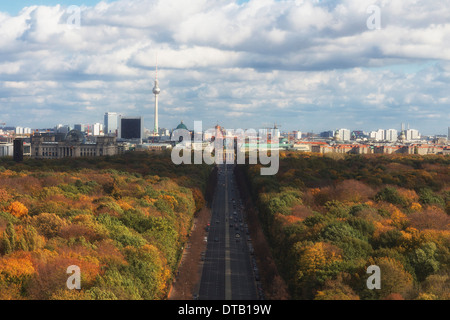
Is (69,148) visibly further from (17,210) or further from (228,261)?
(17,210)

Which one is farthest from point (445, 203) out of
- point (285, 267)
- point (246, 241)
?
point (285, 267)

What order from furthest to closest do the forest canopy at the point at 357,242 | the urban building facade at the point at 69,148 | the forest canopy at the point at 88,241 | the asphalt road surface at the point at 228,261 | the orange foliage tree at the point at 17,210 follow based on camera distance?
the urban building facade at the point at 69,148 < the orange foliage tree at the point at 17,210 < the asphalt road surface at the point at 228,261 < the forest canopy at the point at 357,242 < the forest canopy at the point at 88,241

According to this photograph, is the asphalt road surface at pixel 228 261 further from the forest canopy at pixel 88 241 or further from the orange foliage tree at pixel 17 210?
the orange foliage tree at pixel 17 210

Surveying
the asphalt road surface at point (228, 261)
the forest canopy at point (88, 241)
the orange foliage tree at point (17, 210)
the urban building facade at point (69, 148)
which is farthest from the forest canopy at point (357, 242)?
the urban building facade at point (69, 148)

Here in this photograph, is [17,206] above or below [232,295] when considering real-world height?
above

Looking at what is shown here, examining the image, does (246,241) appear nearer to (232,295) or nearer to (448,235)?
(232,295)

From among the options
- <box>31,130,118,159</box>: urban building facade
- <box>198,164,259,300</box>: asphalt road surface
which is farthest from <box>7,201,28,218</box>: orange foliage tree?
<box>31,130,118,159</box>: urban building facade

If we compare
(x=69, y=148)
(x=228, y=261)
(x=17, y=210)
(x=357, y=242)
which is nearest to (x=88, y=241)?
→ (x=17, y=210)
